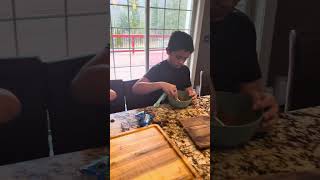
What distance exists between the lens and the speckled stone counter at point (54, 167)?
0.29 m

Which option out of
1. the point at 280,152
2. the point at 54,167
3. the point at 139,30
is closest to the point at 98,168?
the point at 54,167

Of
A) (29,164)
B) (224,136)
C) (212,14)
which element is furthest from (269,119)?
(29,164)

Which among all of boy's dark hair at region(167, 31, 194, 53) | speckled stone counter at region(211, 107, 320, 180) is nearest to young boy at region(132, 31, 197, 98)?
boy's dark hair at region(167, 31, 194, 53)

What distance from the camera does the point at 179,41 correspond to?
32 centimetres

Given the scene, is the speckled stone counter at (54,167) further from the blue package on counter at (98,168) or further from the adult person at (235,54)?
the adult person at (235,54)

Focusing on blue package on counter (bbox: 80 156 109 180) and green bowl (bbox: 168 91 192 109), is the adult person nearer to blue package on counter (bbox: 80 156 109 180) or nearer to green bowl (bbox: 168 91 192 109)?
green bowl (bbox: 168 91 192 109)

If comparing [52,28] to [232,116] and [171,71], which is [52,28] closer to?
[171,71]

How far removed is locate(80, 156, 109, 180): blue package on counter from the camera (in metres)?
0.32

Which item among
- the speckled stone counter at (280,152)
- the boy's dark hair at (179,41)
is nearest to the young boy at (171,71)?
the boy's dark hair at (179,41)

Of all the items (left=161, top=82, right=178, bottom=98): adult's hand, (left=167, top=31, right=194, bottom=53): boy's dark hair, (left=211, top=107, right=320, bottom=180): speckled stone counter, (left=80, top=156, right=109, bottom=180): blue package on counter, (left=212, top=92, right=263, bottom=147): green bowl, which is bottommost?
(left=211, top=107, right=320, bottom=180): speckled stone counter

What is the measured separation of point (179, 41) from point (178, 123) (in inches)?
5.3

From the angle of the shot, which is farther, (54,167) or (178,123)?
(178,123)

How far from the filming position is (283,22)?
1.26 feet

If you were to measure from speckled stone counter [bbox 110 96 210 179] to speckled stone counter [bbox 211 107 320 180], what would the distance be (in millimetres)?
18
